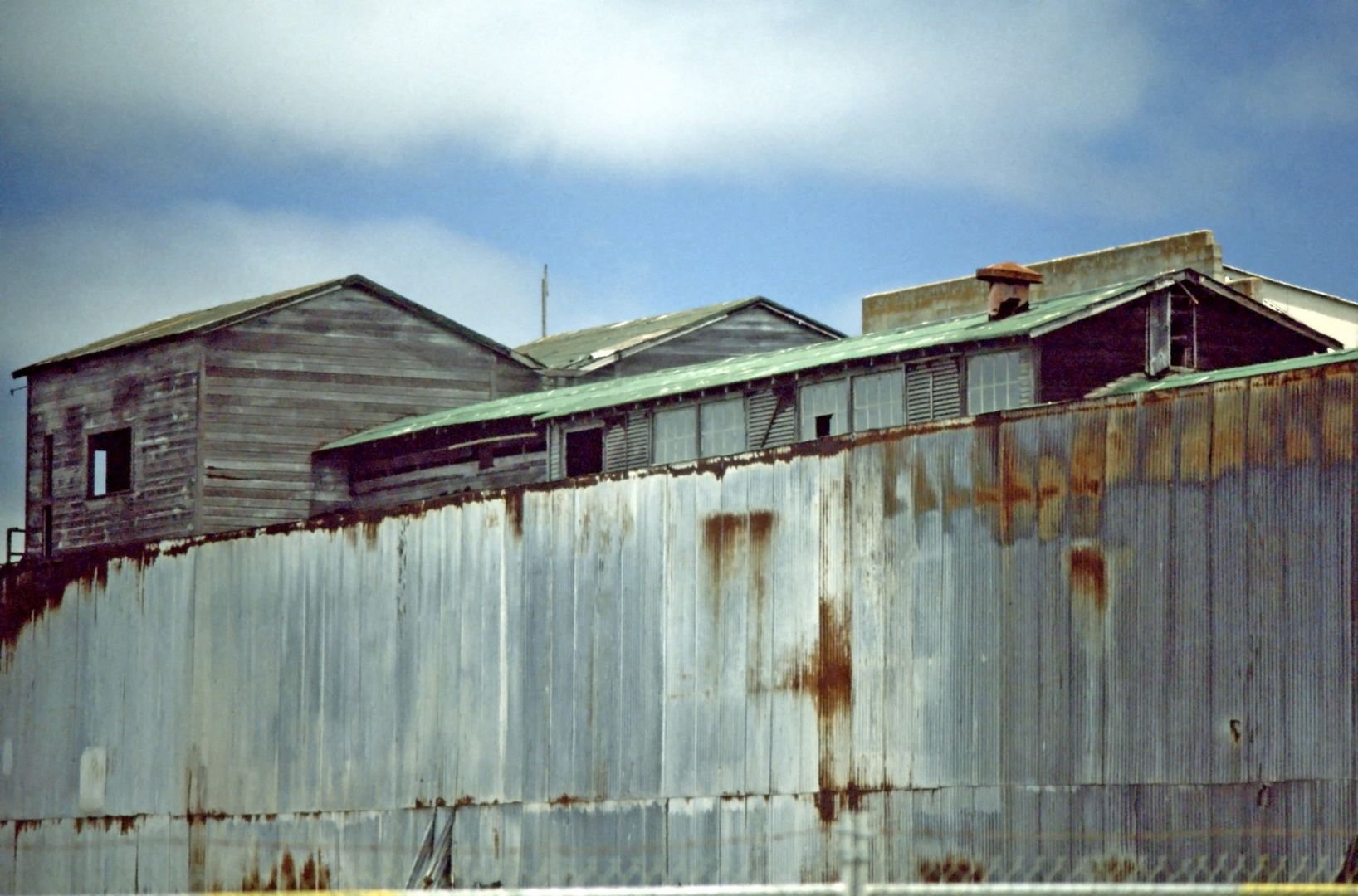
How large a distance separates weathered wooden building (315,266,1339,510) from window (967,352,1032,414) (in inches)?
0.8

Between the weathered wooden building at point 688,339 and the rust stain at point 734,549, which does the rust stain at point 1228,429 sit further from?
the weathered wooden building at point 688,339

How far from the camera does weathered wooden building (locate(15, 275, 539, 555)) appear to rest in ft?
130

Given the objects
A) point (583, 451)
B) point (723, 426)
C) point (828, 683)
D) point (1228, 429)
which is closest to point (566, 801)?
point (828, 683)

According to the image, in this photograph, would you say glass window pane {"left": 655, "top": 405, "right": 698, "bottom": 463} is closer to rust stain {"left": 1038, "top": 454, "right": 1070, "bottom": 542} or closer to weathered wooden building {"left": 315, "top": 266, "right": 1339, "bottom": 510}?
weathered wooden building {"left": 315, "top": 266, "right": 1339, "bottom": 510}

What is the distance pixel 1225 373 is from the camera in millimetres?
25984

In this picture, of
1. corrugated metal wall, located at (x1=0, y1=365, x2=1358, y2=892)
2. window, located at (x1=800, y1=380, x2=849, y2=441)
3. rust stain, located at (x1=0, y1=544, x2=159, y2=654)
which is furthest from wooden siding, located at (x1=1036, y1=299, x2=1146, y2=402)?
rust stain, located at (x1=0, y1=544, x2=159, y2=654)

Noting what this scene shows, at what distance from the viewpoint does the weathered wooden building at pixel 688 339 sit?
Result: 43.5m

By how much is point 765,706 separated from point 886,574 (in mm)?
2223

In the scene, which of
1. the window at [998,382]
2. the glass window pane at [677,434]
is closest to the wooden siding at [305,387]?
the glass window pane at [677,434]

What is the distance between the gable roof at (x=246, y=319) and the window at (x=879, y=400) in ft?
43.8

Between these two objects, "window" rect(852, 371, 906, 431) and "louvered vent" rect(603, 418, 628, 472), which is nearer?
"window" rect(852, 371, 906, 431)

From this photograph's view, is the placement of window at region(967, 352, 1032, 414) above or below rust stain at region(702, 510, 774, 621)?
above

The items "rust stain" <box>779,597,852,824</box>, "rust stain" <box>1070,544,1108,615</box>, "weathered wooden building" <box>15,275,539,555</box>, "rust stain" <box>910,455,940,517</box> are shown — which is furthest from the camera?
"weathered wooden building" <box>15,275,539,555</box>

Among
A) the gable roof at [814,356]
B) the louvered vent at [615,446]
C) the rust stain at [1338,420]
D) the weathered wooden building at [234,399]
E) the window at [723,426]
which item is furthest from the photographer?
the weathered wooden building at [234,399]
